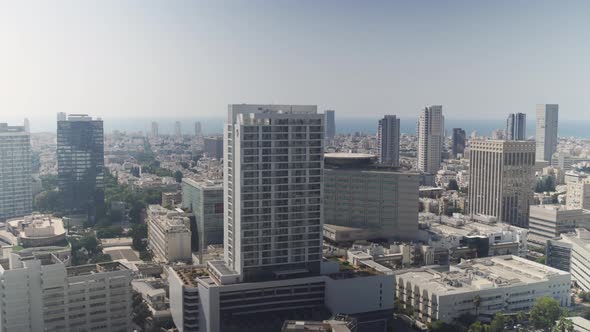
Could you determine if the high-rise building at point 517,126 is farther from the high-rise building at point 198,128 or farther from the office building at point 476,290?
the high-rise building at point 198,128

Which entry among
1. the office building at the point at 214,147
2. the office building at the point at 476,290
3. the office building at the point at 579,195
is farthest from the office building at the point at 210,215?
the office building at the point at 214,147

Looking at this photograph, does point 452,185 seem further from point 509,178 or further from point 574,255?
point 574,255

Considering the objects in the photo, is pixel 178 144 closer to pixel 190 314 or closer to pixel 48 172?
pixel 48 172

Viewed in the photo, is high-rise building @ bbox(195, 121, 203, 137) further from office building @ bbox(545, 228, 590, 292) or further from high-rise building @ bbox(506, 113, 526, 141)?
office building @ bbox(545, 228, 590, 292)

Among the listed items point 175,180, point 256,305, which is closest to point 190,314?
point 256,305

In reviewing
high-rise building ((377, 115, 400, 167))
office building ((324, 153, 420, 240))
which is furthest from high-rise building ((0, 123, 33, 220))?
high-rise building ((377, 115, 400, 167))

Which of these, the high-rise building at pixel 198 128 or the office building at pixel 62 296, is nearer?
the office building at pixel 62 296
